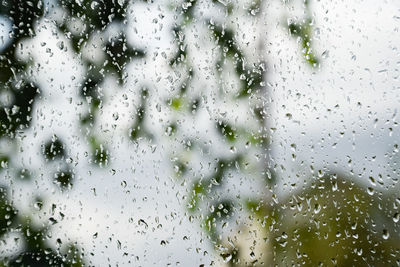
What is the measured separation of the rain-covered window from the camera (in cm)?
80

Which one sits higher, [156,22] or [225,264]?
[156,22]

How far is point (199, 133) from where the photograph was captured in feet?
2.81

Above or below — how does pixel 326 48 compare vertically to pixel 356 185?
above

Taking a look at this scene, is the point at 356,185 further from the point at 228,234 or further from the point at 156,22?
the point at 156,22

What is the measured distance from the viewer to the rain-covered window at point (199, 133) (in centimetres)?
80

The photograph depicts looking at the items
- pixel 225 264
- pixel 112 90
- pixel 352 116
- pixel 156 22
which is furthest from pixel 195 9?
pixel 225 264

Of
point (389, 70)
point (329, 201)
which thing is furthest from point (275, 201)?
point (389, 70)

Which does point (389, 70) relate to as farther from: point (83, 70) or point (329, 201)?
point (83, 70)

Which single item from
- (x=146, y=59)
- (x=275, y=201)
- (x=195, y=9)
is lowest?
(x=275, y=201)

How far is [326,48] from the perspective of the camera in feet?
2.75

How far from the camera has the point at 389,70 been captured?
81 centimetres

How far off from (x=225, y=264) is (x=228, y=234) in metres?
0.05

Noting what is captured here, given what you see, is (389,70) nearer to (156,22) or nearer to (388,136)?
(388,136)

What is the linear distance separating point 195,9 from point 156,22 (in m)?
0.08
